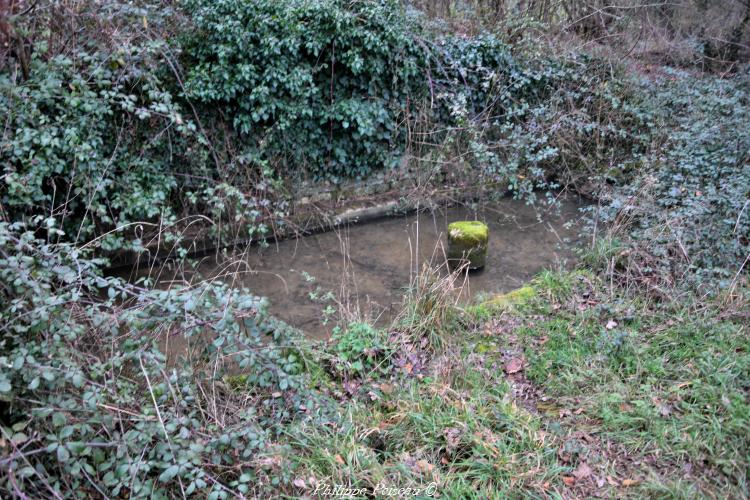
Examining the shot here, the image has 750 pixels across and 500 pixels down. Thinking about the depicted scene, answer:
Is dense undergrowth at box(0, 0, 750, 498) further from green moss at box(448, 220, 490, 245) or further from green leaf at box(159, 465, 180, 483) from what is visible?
green moss at box(448, 220, 490, 245)

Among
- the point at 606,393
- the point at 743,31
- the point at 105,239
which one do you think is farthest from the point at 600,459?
the point at 743,31

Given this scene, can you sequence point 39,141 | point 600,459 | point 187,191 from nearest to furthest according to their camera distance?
1. point 600,459
2. point 39,141
3. point 187,191

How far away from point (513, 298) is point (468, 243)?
3.33 ft

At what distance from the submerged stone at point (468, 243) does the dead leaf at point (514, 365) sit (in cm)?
179

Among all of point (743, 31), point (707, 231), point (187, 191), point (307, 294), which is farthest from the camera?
point (743, 31)

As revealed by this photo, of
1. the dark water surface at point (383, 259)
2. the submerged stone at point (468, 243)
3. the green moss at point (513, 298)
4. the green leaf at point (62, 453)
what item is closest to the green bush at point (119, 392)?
the green leaf at point (62, 453)

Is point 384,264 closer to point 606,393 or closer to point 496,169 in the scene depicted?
point 496,169

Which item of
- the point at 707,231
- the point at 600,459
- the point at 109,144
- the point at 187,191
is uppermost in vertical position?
the point at 109,144

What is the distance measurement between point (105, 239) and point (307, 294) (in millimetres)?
2045

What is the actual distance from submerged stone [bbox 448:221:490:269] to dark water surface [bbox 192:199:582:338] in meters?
0.21

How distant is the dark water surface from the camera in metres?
5.83

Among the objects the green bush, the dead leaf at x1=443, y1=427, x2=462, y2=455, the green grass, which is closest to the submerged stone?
the green grass

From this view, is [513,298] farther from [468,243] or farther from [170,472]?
[170,472]

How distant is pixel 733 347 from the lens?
4.25 metres
